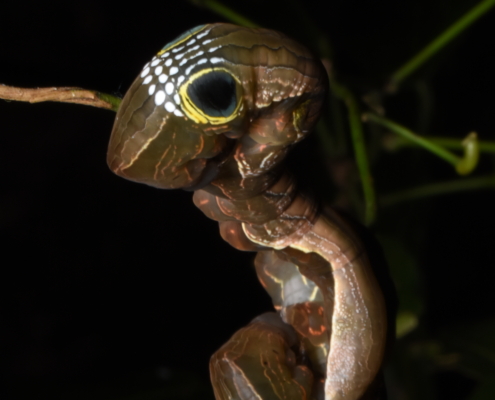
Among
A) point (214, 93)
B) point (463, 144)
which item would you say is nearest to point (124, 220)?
point (463, 144)

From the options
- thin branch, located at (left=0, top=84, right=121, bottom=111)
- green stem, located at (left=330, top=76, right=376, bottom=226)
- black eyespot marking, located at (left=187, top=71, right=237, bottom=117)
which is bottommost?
green stem, located at (left=330, top=76, right=376, bottom=226)

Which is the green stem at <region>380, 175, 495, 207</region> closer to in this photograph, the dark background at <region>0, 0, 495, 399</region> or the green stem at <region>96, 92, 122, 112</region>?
the dark background at <region>0, 0, 495, 399</region>

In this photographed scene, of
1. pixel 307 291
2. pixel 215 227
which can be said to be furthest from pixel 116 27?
pixel 307 291

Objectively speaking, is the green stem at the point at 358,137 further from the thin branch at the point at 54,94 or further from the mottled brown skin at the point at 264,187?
the thin branch at the point at 54,94

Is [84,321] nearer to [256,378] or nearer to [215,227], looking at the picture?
[215,227]

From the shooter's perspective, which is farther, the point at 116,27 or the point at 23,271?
the point at 23,271

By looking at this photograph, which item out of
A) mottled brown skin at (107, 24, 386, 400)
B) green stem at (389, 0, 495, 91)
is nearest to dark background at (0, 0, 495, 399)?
green stem at (389, 0, 495, 91)
